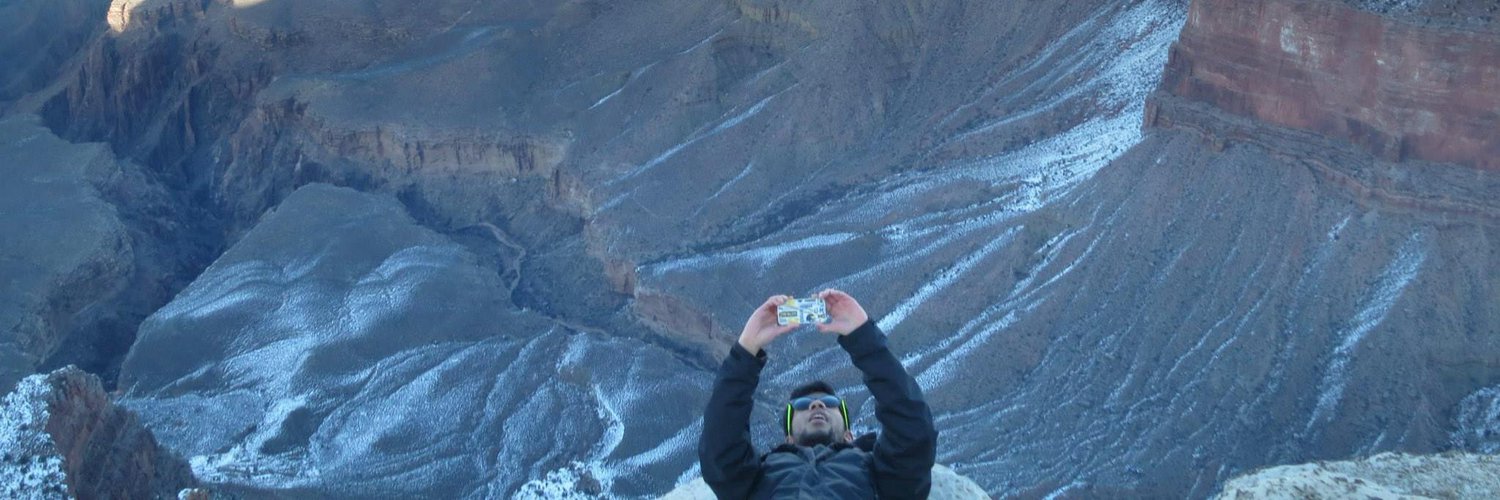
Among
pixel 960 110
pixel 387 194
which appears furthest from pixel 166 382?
pixel 960 110

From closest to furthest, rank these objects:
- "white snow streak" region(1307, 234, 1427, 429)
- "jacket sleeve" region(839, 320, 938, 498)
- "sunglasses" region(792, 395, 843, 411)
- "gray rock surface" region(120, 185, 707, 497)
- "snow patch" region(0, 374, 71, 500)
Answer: "jacket sleeve" region(839, 320, 938, 498), "sunglasses" region(792, 395, 843, 411), "snow patch" region(0, 374, 71, 500), "white snow streak" region(1307, 234, 1427, 429), "gray rock surface" region(120, 185, 707, 497)

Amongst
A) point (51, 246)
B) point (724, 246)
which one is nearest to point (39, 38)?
point (51, 246)

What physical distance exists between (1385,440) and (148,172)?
2469cm

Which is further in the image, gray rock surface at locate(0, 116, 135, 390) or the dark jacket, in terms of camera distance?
gray rock surface at locate(0, 116, 135, 390)

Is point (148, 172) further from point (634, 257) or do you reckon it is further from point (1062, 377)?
point (1062, 377)

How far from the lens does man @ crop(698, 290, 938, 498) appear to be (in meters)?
8.39

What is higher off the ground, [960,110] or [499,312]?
Result: [960,110]

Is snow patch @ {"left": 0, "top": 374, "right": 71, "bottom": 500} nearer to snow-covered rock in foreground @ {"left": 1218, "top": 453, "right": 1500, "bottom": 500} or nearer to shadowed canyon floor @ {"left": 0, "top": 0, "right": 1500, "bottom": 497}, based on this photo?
shadowed canyon floor @ {"left": 0, "top": 0, "right": 1500, "bottom": 497}

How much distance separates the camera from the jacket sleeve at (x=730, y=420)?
8.48 meters

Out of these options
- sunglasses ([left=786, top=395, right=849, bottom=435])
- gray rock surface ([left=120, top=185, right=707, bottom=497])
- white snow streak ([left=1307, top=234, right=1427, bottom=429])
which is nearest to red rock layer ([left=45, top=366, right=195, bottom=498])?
gray rock surface ([left=120, top=185, right=707, bottom=497])

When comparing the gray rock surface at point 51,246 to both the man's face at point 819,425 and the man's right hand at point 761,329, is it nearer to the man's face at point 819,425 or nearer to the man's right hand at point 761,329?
the man's face at point 819,425

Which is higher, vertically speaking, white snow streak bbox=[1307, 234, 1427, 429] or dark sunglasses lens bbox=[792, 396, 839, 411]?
dark sunglasses lens bbox=[792, 396, 839, 411]

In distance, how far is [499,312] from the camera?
24.2 metres

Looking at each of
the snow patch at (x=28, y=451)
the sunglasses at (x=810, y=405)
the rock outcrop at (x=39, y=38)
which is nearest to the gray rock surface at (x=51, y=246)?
the rock outcrop at (x=39, y=38)
